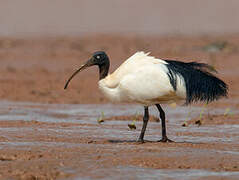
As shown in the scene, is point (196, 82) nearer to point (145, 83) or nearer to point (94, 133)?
point (145, 83)

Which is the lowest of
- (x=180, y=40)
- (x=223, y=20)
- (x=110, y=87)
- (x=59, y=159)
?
(x=59, y=159)

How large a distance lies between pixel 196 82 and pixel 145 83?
0.69 meters

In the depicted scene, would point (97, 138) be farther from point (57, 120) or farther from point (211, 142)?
point (57, 120)

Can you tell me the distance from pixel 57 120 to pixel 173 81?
365 centimetres

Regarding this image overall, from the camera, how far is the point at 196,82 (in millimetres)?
9602

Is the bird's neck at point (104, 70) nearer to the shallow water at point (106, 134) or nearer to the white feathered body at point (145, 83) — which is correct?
the white feathered body at point (145, 83)

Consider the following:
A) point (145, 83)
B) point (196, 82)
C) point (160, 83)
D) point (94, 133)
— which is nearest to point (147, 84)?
point (145, 83)

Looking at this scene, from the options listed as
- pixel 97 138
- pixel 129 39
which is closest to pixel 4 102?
pixel 97 138

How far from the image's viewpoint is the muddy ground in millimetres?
7836

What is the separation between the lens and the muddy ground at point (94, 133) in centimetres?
784

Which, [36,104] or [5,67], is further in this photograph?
[5,67]

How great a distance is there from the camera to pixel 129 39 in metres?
31.2

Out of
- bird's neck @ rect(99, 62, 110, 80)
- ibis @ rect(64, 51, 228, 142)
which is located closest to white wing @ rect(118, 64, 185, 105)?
ibis @ rect(64, 51, 228, 142)

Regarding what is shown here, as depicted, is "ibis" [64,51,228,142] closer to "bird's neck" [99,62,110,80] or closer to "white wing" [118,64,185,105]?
"white wing" [118,64,185,105]
